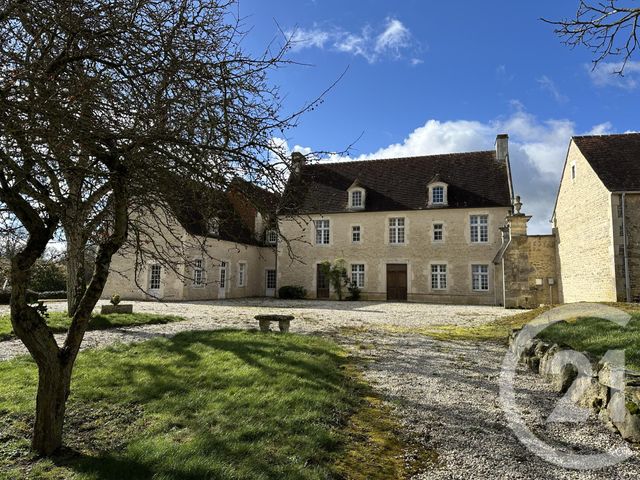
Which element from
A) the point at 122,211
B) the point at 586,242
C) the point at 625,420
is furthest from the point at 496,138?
the point at 122,211

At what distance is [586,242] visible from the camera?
1628 cm

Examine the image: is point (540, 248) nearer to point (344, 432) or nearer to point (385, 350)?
point (385, 350)

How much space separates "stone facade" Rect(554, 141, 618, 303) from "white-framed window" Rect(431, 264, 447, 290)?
5.54 metres

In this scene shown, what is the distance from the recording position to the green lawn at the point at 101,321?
8.89 metres

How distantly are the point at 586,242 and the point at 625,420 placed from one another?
14522 millimetres

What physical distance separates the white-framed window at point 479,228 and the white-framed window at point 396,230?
3.48m

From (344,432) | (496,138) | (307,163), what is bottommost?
(344,432)

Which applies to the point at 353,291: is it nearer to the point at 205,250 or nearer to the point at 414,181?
the point at 414,181

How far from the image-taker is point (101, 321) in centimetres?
1007

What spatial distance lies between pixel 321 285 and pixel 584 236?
12988 millimetres

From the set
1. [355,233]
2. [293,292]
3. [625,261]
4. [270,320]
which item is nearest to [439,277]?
[355,233]

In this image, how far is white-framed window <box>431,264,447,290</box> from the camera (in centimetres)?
2272

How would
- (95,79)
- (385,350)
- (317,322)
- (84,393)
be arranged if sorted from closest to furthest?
(95,79)
(84,393)
(385,350)
(317,322)

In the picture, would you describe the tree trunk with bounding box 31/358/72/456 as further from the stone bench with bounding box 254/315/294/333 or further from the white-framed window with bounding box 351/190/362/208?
the white-framed window with bounding box 351/190/362/208
